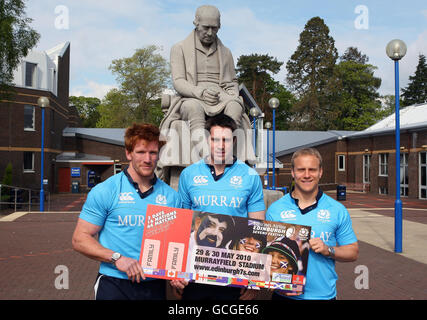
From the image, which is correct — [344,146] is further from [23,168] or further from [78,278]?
[78,278]

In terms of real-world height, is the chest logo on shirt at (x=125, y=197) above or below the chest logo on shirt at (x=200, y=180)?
below

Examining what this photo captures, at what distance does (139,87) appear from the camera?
45125 mm

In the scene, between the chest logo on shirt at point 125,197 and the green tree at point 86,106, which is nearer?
the chest logo on shirt at point 125,197

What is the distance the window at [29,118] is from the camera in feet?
97.2

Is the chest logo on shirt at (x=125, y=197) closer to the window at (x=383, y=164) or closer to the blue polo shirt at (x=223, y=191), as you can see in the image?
the blue polo shirt at (x=223, y=191)

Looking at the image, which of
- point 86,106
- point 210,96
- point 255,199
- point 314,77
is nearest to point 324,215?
point 255,199

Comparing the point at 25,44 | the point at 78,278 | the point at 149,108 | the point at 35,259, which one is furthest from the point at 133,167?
the point at 149,108

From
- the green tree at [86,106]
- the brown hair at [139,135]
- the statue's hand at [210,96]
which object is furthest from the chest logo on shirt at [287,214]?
the green tree at [86,106]

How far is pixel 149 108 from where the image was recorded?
45312 mm

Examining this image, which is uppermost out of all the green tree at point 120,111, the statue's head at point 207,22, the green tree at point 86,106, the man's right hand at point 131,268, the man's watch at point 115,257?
the green tree at point 86,106

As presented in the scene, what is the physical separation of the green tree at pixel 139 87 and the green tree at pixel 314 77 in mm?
17630

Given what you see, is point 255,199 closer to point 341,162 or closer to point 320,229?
point 320,229

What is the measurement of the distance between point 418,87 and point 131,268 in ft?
200

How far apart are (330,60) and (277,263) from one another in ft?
177
